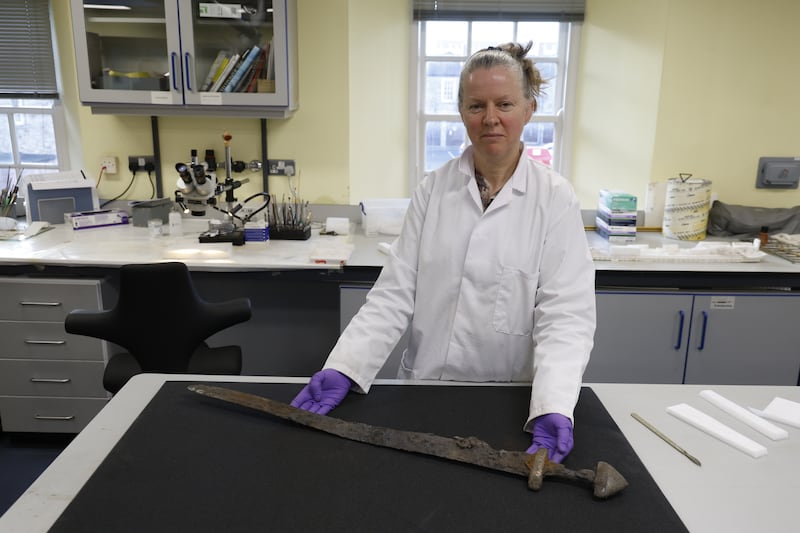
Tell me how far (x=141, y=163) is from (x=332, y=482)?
2636 millimetres

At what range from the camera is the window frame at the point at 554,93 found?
3.40 metres

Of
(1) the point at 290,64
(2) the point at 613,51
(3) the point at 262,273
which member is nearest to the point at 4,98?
(1) the point at 290,64

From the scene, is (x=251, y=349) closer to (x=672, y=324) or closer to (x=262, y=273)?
(x=262, y=273)

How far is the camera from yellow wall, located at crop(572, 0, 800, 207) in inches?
118

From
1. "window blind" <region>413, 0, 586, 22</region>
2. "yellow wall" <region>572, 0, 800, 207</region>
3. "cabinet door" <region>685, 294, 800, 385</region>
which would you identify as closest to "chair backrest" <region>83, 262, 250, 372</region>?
"cabinet door" <region>685, 294, 800, 385</region>

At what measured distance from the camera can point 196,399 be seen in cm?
127

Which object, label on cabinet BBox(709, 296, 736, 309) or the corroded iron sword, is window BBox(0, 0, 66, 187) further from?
label on cabinet BBox(709, 296, 736, 309)

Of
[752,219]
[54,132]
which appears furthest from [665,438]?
[54,132]

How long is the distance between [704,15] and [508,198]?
7.18ft

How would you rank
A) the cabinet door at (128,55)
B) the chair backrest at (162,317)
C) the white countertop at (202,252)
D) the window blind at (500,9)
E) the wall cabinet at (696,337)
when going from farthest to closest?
the window blind at (500,9) < the cabinet door at (128,55) < the wall cabinet at (696,337) < the white countertop at (202,252) < the chair backrest at (162,317)

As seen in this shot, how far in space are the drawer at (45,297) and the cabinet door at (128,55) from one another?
2.89 ft

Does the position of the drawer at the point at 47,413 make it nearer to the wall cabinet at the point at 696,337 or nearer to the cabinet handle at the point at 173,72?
the cabinet handle at the point at 173,72

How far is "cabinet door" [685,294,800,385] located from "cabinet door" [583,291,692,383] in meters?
0.06

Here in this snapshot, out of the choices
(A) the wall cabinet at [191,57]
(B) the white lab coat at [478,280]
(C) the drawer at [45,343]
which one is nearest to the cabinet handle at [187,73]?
(A) the wall cabinet at [191,57]
